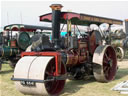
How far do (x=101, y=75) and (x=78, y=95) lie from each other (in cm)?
127

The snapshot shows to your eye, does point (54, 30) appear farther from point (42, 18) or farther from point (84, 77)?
point (84, 77)

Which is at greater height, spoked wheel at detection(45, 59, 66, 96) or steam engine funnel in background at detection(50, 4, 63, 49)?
steam engine funnel in background at detection(50, 4, 63, 49)

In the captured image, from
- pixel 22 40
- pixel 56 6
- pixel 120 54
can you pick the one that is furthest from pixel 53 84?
pixel 120 54

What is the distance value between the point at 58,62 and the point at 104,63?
7.09 feet

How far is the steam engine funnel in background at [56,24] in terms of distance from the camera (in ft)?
17.7

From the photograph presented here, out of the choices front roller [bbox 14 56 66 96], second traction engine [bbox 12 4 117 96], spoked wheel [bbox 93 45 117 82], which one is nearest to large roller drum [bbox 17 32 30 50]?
second traction engine [bbox 12 4 117 96]

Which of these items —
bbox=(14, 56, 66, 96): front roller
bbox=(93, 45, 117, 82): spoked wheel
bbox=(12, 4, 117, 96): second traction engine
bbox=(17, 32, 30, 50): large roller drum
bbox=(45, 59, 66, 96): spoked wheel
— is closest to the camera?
bbox=(14, 56, 66, 96): front roller

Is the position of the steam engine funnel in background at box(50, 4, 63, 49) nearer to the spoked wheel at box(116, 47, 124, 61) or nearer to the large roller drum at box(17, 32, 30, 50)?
the large roller drum at box(17, 32, 30, 50)

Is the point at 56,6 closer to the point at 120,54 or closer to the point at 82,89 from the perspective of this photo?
the point at 82,89

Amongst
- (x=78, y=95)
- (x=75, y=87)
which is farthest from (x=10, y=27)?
(x=78, y=95)

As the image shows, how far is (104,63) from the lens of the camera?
633cm

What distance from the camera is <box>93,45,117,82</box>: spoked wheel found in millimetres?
5820

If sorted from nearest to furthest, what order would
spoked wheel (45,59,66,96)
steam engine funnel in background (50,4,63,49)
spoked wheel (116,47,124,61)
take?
spoked wheel (45,59,66,96) < steam engine funnel in background (50,4,63,49) < spoked wheel (116,47,124,61)

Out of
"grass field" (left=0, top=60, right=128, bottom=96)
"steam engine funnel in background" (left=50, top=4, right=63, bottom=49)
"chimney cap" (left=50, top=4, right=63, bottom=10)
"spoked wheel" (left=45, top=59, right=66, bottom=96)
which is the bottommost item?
"grass field" (left=0, top=60, right=128, bottom=96)
